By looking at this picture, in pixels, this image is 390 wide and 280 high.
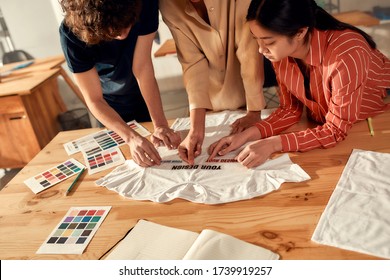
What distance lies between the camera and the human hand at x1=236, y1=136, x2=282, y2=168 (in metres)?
1.03

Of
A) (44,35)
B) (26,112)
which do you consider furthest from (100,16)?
(44,35)

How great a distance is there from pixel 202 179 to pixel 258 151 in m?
0.20

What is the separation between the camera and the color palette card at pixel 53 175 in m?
1.15

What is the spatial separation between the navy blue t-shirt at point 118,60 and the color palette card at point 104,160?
33 centimetres

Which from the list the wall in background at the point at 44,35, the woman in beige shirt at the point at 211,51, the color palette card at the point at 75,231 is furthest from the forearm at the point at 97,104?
the wall in background at the point at 44,35

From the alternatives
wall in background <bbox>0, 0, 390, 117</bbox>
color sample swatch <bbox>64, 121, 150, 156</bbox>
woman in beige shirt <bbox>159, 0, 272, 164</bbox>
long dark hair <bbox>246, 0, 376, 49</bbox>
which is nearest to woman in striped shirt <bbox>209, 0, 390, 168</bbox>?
long dark hair <bbox>246, 0, 376, 49</bbox>

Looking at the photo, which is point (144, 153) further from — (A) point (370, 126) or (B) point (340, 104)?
(A) point (370, 126)

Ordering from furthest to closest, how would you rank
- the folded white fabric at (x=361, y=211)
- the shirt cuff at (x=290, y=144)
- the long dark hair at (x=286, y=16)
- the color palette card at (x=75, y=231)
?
the shirt cuff at (x=290, y=144)
the long dark hair at (x=286, y=16)
the color palette card at (x=75, y=231)
the folded white fabric at (x=361, y=211)

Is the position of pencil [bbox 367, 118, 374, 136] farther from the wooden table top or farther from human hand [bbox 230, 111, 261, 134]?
the wooden table top

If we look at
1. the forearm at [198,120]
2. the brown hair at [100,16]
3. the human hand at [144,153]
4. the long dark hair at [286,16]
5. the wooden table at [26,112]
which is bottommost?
the wooden table at [26,112]

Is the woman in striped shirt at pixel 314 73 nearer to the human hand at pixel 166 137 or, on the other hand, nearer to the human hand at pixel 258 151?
the human hand at pixel 258 151

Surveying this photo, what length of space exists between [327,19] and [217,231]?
745mm

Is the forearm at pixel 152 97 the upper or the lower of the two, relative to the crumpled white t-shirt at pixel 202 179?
upper
